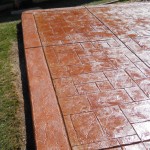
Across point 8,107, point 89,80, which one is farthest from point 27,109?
point 89,80

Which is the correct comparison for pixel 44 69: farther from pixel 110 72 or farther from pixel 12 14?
pixel 12 14

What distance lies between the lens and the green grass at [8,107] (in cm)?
→ 271

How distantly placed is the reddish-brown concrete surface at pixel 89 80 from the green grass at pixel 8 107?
229 millimetres

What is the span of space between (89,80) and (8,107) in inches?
38.9

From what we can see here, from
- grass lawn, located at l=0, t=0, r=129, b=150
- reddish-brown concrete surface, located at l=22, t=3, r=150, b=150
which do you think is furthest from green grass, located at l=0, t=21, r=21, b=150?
reddish-brown concrete surface, located at l=22, t=3, r=150, b=150

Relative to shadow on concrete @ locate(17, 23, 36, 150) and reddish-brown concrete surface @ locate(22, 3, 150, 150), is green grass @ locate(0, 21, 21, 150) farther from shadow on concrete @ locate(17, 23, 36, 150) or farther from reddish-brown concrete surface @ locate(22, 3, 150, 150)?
reddish-brown concrete surface @ locate(22, 3, 150, 150)

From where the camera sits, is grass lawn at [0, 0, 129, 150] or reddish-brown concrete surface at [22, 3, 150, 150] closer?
reddish-brown concrete surface at [22, 3, 150, 150]

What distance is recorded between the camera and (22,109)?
3.14 m

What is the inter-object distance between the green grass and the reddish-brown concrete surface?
0.23 m

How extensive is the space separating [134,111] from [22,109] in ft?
3.93

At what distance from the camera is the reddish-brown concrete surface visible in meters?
2.62

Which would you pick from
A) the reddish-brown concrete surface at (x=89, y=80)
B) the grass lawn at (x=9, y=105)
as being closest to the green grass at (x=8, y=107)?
the grass lawn at (x=9, y=105)

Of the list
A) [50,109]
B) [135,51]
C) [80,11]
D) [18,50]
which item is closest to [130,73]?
[135,51]

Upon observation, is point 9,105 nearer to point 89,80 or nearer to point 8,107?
point 8,107
